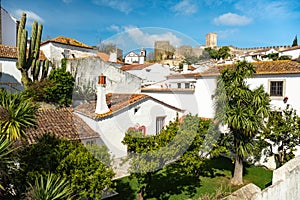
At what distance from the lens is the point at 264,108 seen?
12.1m

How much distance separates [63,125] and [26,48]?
33.0ft

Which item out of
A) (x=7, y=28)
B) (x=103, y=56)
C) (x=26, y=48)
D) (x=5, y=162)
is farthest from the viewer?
(x=7, y=28)

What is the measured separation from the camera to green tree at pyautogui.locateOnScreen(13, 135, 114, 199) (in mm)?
6896

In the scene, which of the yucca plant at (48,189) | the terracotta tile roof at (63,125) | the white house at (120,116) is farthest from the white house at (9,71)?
the yucca plant at (48,189)

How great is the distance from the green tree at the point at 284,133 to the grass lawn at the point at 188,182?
1655 mm

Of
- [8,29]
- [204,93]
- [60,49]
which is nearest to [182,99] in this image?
[204,93]

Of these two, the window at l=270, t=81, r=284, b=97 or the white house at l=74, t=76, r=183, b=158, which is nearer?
the white house at l=74, t=76, r=183, b=158

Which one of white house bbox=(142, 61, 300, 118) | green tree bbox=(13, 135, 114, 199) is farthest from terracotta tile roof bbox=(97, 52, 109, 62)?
green tree bbox=(13, 135, 114, 199)

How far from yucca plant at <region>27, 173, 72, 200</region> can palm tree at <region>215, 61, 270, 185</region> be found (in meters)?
8.81

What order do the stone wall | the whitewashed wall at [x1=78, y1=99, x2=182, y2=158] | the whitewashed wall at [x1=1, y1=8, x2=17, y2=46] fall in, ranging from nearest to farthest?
the stone wall, the whitewashed wall at [x1=78, y1=99, x2=182, y2=158], the whitewashed wall at [x1=1, y1=8, x2=17, y2=46]

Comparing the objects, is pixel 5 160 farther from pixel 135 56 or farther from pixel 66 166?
pixel 135 56

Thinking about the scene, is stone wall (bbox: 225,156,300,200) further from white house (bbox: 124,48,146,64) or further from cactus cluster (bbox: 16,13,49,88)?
cactus cluster (bbox: 16,13,49,88)

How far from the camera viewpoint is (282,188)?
25.7ft

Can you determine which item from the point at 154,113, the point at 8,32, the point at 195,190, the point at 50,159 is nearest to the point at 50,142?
the point at 50,159
